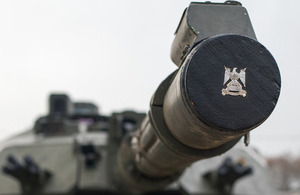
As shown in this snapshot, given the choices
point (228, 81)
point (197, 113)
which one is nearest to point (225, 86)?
point (228, 81)

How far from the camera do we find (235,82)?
7.03 ft

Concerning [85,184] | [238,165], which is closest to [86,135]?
[85,184]

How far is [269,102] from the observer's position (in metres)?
2.16

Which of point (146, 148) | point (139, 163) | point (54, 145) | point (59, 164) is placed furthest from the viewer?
point (54, 145)

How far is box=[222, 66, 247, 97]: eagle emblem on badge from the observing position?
2.14 meters

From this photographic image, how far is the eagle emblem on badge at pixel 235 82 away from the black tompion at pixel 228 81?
0.04 ft

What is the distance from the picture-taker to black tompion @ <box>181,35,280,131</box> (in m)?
2.12

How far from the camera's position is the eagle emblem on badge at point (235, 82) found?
2.14 meters

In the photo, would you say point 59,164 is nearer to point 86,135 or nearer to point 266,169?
point 86,135

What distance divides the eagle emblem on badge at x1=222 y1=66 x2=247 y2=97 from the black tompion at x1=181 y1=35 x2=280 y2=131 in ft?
0.04

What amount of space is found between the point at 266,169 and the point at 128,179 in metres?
2.76

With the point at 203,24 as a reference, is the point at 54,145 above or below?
below

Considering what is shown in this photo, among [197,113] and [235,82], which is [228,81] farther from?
[197,113]

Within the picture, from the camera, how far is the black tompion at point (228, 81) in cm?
212
